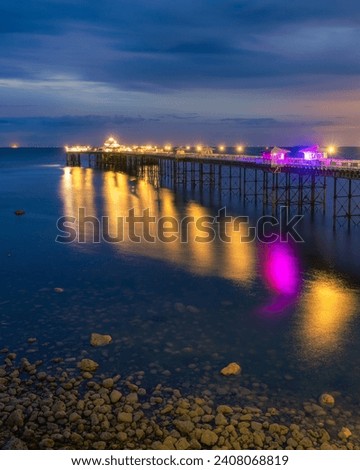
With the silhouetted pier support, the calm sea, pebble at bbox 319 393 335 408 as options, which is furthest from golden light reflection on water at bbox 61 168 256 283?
pebble at bbox 319 393 335 408

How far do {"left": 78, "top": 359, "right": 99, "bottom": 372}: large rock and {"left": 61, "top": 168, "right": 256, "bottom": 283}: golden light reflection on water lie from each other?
40.6 ft

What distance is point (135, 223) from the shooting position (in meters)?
47.2

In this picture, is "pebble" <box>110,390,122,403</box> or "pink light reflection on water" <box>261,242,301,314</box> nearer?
"pebble" <box>110,390,122,403</box>

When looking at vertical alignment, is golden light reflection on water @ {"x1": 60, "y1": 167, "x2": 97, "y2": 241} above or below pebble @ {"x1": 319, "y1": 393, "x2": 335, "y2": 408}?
above

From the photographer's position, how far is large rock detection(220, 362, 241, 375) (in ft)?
56.2

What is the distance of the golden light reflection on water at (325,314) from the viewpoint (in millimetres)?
19578

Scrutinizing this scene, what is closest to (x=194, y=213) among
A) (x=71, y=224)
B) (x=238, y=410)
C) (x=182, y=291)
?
(x=71, y=224)

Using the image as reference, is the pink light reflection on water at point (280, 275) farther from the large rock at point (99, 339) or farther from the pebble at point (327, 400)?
the pebble at point (327, 400)

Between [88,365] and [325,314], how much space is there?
11019mm

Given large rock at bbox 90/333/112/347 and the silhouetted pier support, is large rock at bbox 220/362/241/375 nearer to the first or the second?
large rock at bbox 90/333/112/347

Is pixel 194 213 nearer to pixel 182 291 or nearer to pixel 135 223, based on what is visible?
pixel 135 223

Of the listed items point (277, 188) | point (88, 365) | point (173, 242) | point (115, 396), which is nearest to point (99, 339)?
point (88, 365)

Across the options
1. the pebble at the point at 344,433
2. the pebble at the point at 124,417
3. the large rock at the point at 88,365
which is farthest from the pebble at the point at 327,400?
the large rock at the point at 88,365

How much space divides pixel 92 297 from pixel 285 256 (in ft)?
47.0
